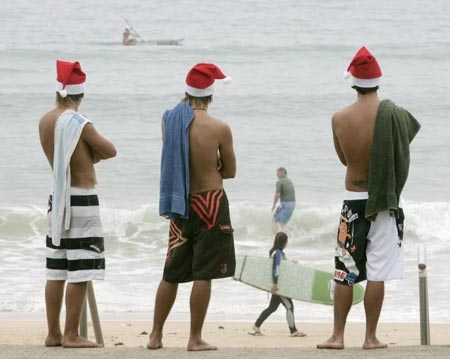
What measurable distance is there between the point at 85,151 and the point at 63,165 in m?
0.15

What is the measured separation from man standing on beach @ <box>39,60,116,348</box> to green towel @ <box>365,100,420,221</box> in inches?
57.1

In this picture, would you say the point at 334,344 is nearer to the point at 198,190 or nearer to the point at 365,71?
the point at 198,190

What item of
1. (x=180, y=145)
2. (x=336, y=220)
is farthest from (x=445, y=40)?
(x=180, y=145)

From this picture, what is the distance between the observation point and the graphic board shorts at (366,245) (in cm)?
604

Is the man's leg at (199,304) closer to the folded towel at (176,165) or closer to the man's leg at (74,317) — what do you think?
the folded towel at (176,165)

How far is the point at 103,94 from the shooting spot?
36969 mm

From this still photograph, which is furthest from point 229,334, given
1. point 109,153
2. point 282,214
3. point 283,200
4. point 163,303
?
point 282,214

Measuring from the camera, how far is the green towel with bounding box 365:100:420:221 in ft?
19.5

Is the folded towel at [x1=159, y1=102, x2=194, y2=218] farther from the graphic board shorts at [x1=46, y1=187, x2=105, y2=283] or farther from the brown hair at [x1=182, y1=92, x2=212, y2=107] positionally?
the graphic board shorts at [x1=46, y1=187, x2=105, y2=283]

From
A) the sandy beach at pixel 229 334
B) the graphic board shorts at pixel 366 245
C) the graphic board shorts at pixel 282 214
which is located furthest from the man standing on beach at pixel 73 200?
the graphic board shorts at pixel 282 214

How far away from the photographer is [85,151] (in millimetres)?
6219

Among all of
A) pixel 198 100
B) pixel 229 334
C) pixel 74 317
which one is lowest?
pixel 229 334

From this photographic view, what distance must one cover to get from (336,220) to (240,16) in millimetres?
36251

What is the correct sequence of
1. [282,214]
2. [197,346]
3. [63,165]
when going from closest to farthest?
[197,346]
[63,165]
[282,214]
